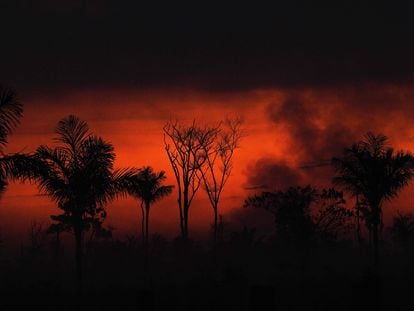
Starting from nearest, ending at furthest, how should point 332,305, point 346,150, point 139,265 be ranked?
point 332,305 < point 346,150 < point 139,265

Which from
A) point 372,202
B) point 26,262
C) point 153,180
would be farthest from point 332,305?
point 26,262

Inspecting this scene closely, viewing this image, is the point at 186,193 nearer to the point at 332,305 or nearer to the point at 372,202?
the point at 372,202

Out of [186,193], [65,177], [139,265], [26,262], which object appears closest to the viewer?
[65,177]

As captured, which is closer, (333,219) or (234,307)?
(234,307)

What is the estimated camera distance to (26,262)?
253ft

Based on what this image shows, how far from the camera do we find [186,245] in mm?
47969

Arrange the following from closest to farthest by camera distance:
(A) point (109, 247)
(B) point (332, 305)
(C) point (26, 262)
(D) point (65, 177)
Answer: (B) point (332, 305), (D) point (65, 177), (A) point (109, 247), (C) point (26, 262)

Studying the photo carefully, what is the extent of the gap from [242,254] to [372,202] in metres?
36.4

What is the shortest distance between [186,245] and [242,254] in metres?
15.4

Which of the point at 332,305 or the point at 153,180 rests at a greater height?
the point at 153,180

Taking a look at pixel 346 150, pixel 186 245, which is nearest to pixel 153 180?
pixel 186 245

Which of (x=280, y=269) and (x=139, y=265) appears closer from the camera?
(x=280, y=269)

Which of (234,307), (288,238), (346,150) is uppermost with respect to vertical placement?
(346,150)

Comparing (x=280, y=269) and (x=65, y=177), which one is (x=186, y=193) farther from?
(x=65, y=177)
